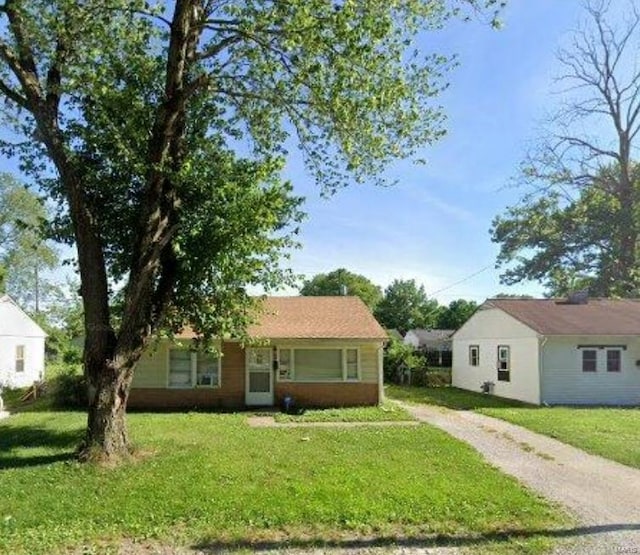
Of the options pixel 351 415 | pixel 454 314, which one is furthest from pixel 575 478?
pixel 454 314

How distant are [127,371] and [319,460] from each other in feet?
12.8

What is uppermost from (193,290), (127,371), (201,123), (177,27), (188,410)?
(177,27)

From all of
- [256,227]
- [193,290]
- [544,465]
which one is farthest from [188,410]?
[544,465]

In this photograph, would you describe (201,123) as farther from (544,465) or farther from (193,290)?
(544,465)

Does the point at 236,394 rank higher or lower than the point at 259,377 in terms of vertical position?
lower

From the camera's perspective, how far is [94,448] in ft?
34.2

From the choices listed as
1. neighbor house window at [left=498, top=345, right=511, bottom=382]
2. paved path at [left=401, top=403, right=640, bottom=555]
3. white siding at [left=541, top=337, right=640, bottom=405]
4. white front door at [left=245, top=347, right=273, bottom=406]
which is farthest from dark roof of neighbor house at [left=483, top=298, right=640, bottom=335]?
white front door at [left=245, top=347, right=273, bottom=406]

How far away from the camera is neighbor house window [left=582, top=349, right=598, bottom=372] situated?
2208 cm

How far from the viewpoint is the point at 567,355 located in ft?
72.2

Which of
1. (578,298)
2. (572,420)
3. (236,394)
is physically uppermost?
(578,298)

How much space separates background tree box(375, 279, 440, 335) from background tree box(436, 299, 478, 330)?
2.79 meters

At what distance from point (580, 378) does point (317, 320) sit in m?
9.84

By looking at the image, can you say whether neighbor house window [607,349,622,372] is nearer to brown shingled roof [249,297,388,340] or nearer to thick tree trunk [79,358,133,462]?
brown shingled roof [249,297,388,340]

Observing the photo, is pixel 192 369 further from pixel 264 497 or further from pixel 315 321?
pixel 264 497
